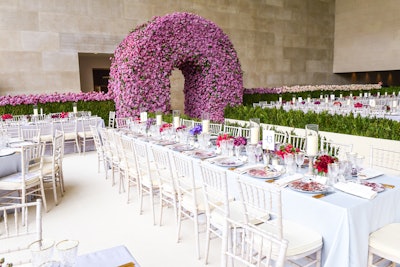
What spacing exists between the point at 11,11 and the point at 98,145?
8115 millimetres

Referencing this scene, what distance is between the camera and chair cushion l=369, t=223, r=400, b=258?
7.32 feet

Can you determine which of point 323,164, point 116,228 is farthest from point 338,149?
point 116,228

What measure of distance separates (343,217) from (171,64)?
7.54 m

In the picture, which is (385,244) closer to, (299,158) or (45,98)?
(299,158)

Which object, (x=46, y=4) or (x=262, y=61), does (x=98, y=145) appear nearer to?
Answer: (x=46, y=4)

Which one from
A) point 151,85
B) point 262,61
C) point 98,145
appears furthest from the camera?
point 262,61

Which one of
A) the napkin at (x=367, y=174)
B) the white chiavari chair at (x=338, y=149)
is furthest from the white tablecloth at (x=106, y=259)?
the white chiavari chair at (x=338, y=149)

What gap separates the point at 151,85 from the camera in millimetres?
8883

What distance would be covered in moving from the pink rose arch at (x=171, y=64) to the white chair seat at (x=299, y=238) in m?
6.82

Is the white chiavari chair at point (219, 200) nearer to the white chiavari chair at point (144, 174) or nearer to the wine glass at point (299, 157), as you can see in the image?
the wine glass at point (299, 157)

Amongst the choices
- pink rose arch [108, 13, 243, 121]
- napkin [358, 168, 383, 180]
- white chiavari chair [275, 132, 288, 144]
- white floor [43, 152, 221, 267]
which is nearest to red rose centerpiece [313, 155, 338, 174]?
napkin [358, 168, 383, 180]

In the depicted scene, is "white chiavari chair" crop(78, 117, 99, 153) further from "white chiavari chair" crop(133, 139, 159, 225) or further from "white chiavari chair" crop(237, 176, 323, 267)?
"white chiavari chair" crop(237, 176, 323, 267)

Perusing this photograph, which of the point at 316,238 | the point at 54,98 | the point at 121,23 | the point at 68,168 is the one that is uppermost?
the point at 121,23

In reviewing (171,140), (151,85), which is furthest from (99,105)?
(171,140)
